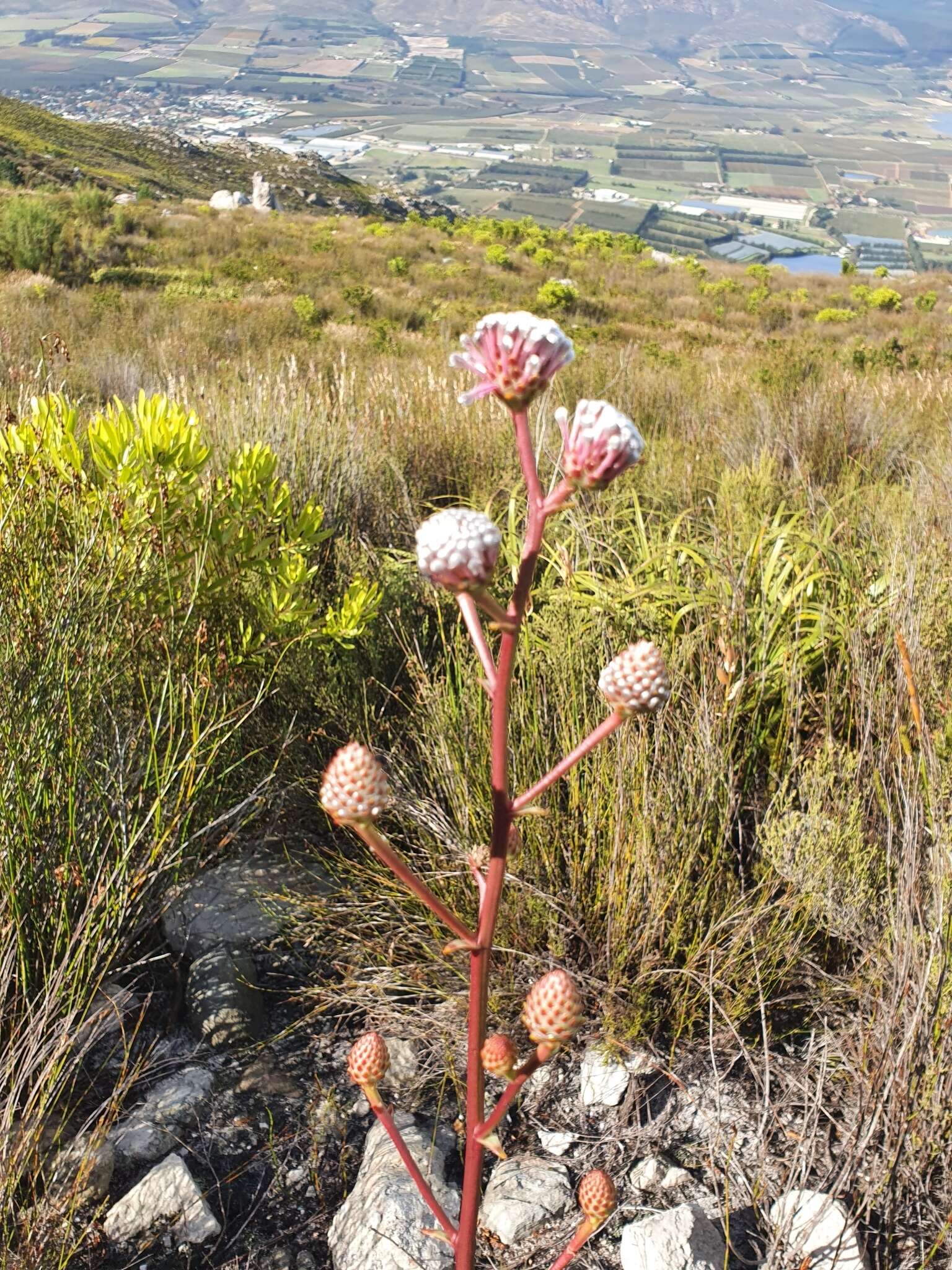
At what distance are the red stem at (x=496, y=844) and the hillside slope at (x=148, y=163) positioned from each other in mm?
26658

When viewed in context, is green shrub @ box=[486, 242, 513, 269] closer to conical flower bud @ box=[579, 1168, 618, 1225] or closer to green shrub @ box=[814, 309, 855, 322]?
green shrub @ box=[814, 309, 855, 322]

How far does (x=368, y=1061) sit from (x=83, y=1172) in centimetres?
53

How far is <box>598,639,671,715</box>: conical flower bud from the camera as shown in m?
0.78

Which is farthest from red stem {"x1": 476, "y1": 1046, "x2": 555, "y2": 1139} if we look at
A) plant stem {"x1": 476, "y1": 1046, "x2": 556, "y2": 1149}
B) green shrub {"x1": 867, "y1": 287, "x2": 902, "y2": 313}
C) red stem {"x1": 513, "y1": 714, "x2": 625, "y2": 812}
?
green shrub {"x1": 867, "y1": 287, "x2": 902, "y2": 313}

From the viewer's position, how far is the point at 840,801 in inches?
68.7

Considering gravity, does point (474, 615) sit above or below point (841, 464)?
above

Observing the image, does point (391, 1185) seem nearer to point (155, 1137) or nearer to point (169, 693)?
point (155, 1137)

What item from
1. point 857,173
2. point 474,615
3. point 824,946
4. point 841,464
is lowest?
point 824,946

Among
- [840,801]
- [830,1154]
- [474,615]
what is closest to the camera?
[474,615]

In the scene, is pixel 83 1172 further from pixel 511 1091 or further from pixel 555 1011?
pixel 555 1011

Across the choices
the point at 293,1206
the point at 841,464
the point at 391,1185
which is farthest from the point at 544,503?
the point at 841,464

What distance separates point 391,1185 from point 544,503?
1.26 meters

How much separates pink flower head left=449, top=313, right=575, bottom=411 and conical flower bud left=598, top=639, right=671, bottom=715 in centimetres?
24

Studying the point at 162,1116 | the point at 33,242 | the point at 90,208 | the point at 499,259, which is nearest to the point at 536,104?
the point at 499,259
